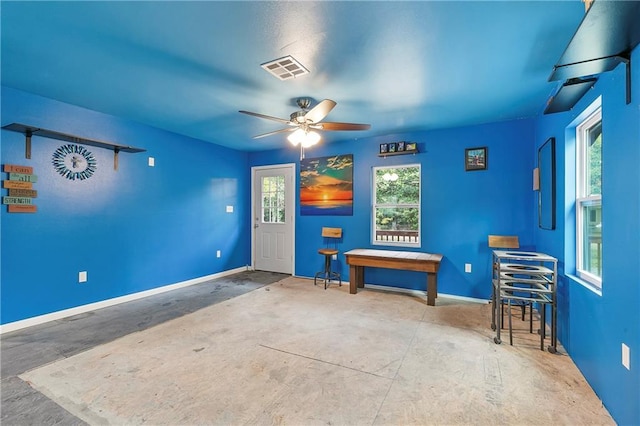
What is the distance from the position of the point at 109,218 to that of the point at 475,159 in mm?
5007

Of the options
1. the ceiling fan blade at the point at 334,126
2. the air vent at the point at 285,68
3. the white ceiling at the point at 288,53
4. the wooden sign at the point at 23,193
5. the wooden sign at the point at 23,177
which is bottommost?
the wooden sign at the point at 23,193

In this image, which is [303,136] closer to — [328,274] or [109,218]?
[328,274]

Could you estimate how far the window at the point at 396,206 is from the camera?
441 centimetres

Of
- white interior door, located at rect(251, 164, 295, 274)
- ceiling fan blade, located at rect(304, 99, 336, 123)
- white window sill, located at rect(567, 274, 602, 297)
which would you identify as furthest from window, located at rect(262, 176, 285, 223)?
white window sill, located at rect(567, 274, 602, 297)

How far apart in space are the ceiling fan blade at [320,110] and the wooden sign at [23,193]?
2992 mm

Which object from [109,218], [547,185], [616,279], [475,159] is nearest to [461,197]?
[475,159]

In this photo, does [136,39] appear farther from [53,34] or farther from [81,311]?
[81,311]

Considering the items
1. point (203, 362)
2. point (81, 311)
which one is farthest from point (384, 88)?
point (81, 311)

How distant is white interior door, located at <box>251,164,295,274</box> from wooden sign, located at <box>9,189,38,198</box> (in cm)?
331

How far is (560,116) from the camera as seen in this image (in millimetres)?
2705

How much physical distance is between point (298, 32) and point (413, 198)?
3.13 metres

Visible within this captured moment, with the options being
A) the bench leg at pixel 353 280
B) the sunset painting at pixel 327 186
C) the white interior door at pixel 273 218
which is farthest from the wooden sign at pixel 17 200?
the bench leg at pixel 353 280

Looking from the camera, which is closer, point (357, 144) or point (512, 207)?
point (512, 207)

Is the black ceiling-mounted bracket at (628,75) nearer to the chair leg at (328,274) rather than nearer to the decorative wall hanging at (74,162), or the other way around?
the chair leg at (328,274)
